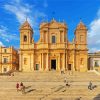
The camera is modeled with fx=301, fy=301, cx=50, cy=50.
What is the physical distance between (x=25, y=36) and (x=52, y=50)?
6.60m

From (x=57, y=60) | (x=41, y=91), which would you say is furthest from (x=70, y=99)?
(x=57, y=60)

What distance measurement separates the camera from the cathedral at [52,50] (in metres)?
63.2

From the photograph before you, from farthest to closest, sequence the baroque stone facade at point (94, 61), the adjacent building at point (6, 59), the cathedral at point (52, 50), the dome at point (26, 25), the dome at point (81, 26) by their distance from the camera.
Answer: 1. the adjacent building at point (6, 59)
2. the baroque stone facade at point (94, 61)
3. the dome at point (81, 26)
4. the dome at point (26, 25)
5. the cathedral at point (52, 50)

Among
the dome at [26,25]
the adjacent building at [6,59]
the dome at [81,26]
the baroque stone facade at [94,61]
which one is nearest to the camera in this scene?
the dome at [26,25]

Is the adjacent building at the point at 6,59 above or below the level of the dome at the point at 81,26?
below

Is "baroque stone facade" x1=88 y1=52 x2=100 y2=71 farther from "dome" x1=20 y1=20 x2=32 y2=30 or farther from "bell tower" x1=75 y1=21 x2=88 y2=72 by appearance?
"dome" x1=20 y1=20 x2=32 y2=30

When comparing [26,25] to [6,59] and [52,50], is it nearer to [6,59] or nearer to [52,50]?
[52,50]

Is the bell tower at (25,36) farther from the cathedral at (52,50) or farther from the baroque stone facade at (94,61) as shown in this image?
the baroque stone facade at (94,61)

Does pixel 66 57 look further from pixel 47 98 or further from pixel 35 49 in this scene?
pixel 47 98

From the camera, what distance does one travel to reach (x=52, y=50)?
63.6 metres

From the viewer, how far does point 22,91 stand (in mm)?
31250

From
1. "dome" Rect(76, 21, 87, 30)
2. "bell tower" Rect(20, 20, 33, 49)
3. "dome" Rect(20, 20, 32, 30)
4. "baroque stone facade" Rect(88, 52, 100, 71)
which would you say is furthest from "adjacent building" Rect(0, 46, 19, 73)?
"dome" Rect(76, 21, 87, 30)

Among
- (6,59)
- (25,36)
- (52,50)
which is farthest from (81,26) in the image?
(6,59)

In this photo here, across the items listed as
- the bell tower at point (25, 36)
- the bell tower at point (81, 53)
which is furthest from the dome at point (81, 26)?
the bell tower at point (25, 36)
